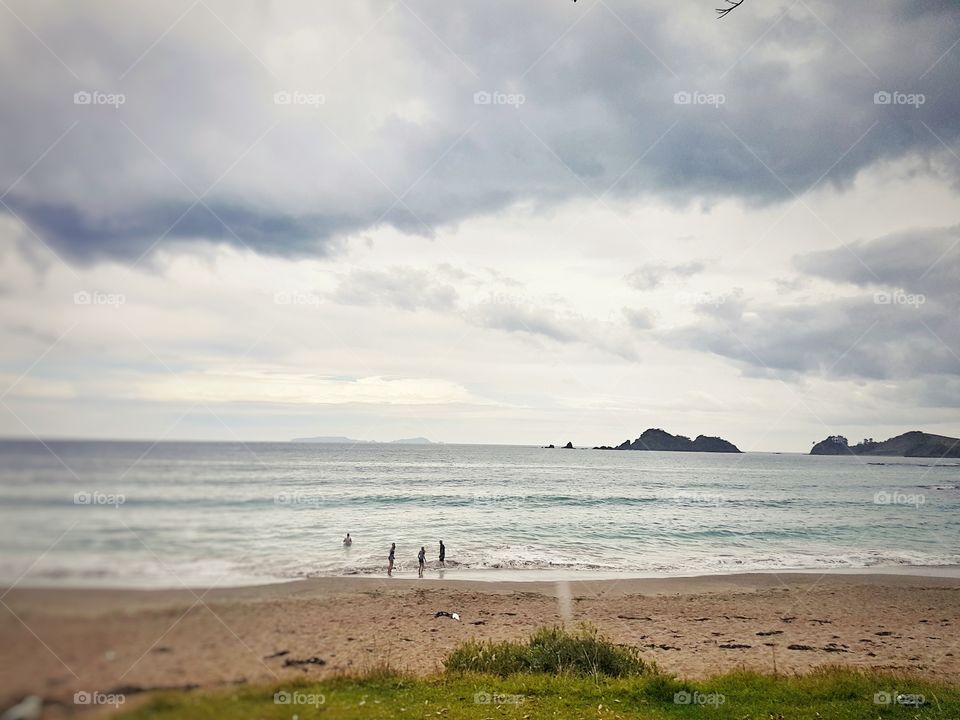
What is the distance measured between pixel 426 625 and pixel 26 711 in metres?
15.6

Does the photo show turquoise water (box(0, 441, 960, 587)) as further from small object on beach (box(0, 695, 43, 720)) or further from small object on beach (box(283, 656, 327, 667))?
small object on beach (box(283, 656, 327, 667))

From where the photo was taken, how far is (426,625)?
17219 millimetres

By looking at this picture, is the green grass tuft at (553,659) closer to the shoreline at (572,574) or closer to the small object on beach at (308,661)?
the small object on beach at (308,661)

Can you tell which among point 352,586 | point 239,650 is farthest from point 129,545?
point 352,586

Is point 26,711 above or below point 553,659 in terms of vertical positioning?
above

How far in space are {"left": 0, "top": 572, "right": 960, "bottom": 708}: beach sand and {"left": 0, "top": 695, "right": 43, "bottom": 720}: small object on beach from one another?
0.36 feet

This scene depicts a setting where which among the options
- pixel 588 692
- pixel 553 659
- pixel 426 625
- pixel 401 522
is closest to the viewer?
pixel 588 692

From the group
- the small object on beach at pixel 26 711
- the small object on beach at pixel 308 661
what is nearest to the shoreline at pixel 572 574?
the small object on beach at pixel 308 661

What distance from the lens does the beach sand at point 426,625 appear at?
3.69m

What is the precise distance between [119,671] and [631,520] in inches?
1798

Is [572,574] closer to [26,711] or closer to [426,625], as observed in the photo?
[426,625]

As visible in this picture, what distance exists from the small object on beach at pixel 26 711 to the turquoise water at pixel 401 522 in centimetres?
99

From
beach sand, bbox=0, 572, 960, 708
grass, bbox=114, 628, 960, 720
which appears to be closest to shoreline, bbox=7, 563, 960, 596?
beach sand, bbox=0, 572, 960, 708

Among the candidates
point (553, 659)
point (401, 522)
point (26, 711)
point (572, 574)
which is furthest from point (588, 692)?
point (401, 522)
